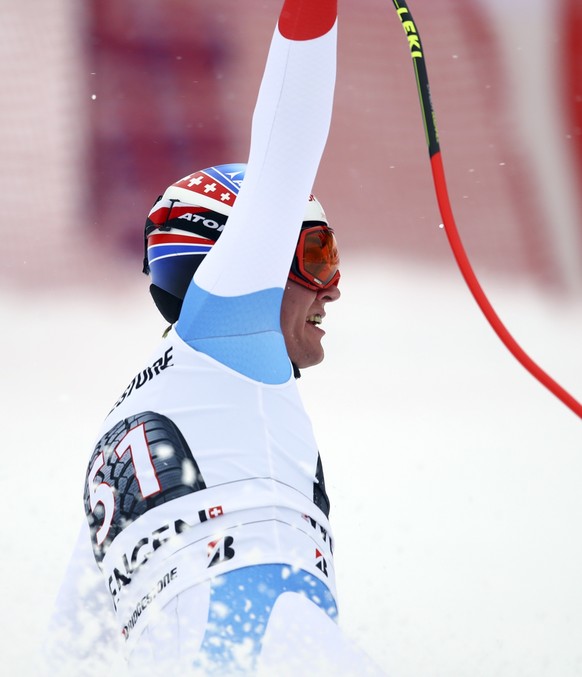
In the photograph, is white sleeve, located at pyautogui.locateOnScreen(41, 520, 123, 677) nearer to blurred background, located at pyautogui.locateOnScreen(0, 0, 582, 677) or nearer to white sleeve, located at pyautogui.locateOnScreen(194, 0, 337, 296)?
white sleeve, located at pyautogui.locateOnScreen(194, 0, 337, 296)

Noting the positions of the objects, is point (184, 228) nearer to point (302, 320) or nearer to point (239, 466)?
point (302, 320)

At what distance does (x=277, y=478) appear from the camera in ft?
5.34

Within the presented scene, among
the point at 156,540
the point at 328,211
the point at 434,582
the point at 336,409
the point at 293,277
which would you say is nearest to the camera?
the point at 156,540

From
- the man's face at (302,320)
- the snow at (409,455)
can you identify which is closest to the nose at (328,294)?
the man's face at (302,320)

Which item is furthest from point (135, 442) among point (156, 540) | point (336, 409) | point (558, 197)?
point (558, 197)

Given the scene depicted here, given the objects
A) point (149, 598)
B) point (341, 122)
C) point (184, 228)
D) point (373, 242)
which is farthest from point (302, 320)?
point (341, 122)

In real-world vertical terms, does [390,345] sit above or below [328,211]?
below

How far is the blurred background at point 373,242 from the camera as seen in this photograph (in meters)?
4.45

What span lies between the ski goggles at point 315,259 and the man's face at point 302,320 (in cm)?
2

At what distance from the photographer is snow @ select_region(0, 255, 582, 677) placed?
12.9ft

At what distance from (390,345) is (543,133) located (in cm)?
151

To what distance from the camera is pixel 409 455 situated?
466 centimetres

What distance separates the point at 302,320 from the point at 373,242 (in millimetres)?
3149

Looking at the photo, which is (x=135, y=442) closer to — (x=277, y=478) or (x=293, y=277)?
(x=277, y=478)
